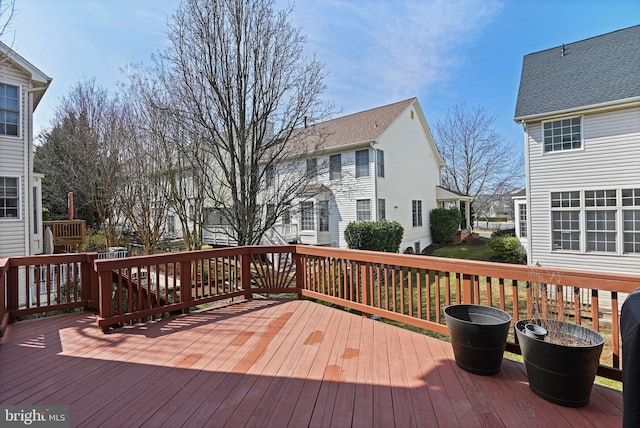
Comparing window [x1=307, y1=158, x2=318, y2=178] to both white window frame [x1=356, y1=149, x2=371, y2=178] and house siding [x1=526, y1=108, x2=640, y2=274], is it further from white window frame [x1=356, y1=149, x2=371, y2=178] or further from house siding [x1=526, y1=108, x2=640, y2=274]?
house siding [x1=526, y1=108, x2=640, y2=274]

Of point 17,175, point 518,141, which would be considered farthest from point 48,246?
point 518,141

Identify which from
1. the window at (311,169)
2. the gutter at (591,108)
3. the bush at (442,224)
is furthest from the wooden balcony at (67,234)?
the bush at (442,224)

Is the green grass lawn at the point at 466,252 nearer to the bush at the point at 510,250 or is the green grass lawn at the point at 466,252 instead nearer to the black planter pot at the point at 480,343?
the bush at the point at 510,250

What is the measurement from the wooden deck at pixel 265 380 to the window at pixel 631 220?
25.9 feet

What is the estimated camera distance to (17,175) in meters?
8.49

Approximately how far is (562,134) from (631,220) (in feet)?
9.47

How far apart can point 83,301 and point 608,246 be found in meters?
11.9

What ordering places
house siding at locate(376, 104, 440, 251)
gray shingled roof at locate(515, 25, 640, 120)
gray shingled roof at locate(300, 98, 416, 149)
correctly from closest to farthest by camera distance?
gray shingled roof at locate(515, 25, 640, 120), gray shingled roof at locate(300, 98, 416, 149), house siding at locate(376, 104, 440, 251)

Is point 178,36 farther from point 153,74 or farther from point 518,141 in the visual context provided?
point 518,141

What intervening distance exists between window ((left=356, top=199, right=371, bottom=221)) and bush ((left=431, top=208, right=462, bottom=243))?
6.60 metres

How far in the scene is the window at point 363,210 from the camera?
13.3 meters

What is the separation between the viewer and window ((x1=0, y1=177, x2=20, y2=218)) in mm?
8297

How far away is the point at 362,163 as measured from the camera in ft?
44.4

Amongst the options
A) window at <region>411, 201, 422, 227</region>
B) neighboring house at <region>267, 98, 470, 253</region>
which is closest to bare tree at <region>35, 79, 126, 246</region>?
neighboring house at <region>267, 98, 470, 253</region>
